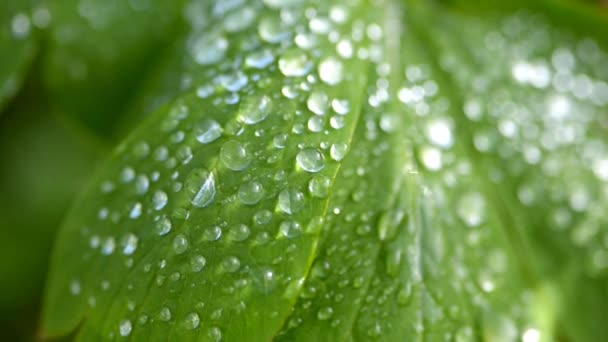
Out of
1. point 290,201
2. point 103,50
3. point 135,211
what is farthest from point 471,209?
point 103,50

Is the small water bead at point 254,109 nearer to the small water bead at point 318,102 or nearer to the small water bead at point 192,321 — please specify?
the small water bead at point 318,102

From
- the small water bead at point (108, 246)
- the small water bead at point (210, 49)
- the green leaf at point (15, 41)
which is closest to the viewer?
the small water bead at point (108, 246)

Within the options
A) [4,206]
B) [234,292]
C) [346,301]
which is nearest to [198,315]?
[234,292]

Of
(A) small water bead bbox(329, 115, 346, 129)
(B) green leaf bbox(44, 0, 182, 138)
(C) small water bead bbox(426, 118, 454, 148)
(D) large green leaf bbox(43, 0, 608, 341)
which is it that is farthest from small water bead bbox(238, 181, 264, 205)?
(B) green leaf bbox(44, 0, 182, 138)

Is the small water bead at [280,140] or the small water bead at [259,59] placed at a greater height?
the small water bead at [259,59]

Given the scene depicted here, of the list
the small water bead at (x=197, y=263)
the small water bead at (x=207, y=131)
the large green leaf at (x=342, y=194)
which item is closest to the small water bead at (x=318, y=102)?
the large green leaf at (x=342, y=194)
